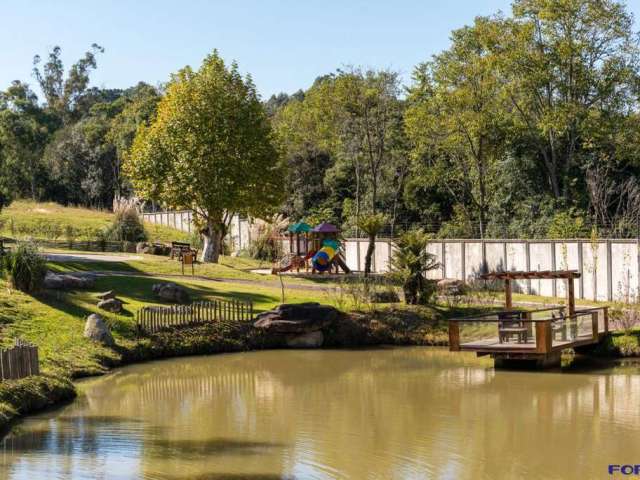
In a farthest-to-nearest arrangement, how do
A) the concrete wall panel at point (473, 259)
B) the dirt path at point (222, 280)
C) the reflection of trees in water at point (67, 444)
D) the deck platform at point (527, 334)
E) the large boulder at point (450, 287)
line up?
1. the concrete wall panel at point (473, 259)
2. the dirt path at point (222, 280)
3. the large boulder at point (450, 287)
4. the deck platform at point (527, 334)
5. the reflection of trees in water at point (67, 444)

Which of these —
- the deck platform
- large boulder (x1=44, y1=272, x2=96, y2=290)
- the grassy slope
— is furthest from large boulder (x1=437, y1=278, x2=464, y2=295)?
the grassy slope

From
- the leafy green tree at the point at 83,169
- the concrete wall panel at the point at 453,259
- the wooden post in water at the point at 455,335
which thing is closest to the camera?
the wooden post in water at the point at 455,335

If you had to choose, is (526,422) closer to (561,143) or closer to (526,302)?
(526,302)

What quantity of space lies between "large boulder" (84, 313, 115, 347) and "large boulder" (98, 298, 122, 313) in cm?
300

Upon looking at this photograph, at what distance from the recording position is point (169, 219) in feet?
242

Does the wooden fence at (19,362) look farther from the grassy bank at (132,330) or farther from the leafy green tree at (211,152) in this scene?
the leafy green tree at (211,152)

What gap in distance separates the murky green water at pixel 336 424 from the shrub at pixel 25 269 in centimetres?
666

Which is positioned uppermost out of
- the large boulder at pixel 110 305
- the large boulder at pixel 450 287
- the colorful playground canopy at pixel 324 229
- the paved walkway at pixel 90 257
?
the colorful playground canopy at pixel 324 229

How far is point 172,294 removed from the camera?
35656 mm

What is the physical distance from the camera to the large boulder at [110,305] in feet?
105

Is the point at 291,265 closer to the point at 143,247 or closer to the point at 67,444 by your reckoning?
the point at 143,247

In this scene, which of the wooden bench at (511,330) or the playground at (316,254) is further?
the playground at (316,254)

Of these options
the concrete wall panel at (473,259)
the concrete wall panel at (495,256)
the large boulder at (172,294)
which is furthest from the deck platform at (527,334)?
the concrete wall panel at (473,259)

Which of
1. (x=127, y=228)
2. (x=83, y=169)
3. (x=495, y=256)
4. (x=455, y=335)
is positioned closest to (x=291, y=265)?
(x=495, y=256)
